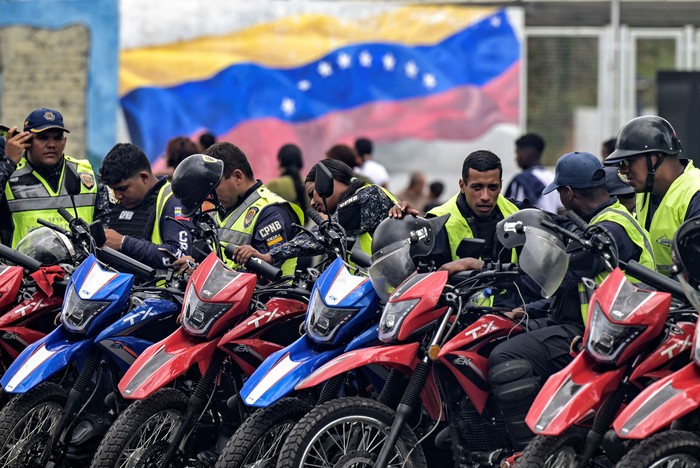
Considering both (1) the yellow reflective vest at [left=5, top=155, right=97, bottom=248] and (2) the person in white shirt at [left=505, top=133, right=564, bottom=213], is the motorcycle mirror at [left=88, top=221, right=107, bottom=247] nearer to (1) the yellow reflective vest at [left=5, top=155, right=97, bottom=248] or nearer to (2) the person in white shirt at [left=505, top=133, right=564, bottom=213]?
(1) the yellow reflective vest at [left=5, top=155, right=97, bottom=248]

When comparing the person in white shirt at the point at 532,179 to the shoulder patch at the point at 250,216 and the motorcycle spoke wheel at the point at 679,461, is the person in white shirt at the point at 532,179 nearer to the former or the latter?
the shoulder patch at the point at 250,216

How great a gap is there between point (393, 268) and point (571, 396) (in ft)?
3.88

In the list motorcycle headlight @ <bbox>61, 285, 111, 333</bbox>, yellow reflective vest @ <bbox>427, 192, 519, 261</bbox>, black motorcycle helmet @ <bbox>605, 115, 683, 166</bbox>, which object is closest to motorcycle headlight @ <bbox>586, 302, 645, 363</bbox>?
black motorcycle helmet @ <bbox>605, 115, 683, 166</bbox>

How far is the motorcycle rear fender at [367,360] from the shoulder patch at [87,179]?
3.06 meters

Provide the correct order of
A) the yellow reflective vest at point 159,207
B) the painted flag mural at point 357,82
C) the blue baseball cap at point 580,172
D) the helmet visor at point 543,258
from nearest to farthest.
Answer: the helmet visor at point 543,258 → the blue baseball cap at point 580,172 → the yellow reflective vest at point 159,207 → the painted flag mural at point 357,82

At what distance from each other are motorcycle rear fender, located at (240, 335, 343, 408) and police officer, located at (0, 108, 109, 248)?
2669 millimetres

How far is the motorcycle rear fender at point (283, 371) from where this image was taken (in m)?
6.34

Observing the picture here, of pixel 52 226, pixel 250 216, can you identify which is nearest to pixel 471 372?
pixel 250 216

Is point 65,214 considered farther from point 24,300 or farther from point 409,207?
point 409,207

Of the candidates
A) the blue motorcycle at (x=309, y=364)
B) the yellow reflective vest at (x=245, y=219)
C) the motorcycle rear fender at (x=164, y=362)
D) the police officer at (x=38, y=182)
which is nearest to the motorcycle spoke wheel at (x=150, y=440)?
the motorcycle rear fender at (x=164, y=362)

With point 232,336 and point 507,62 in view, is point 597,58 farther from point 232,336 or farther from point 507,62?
point 232,336

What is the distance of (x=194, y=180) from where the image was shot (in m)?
6.92

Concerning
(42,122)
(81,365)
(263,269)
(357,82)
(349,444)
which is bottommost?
(349,444)

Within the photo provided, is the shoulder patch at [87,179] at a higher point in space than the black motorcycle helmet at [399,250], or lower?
higher
